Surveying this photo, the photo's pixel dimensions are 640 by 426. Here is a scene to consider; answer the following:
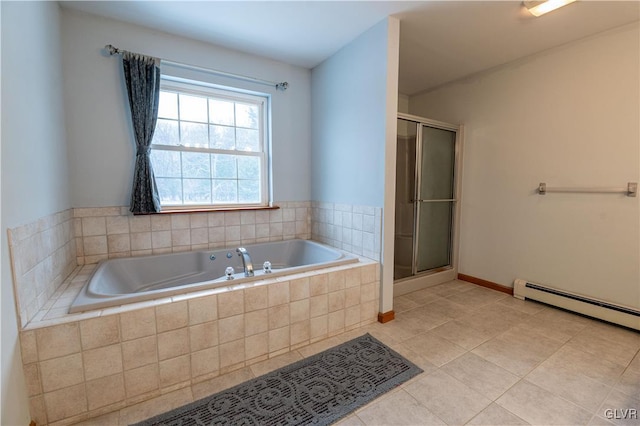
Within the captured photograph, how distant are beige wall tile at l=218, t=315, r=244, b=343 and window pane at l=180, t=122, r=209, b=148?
1.63 m

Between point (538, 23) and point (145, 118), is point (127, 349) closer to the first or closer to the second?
point (145, 118)

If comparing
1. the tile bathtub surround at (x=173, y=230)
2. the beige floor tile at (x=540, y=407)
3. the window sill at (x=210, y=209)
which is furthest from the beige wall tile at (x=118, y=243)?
the beige floor tile at (x=540, y=407)

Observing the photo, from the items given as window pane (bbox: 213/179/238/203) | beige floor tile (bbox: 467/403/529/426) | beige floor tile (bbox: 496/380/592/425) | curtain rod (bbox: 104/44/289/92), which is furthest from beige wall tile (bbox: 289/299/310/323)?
curtain rod (bbox: 104/44/289/92)

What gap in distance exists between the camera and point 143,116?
2092mm

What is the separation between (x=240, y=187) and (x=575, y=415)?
275cm

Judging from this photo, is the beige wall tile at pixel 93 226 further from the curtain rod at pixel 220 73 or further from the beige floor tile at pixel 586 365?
the beige floor tile at pixel 586 365

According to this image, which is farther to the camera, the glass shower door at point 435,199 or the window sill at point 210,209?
the glass shower door at point 435,199

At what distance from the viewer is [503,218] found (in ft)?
9.20

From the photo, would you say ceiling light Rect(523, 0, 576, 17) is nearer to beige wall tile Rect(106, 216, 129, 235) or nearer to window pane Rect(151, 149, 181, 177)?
window pane Rect(151, 149, 181, 177)

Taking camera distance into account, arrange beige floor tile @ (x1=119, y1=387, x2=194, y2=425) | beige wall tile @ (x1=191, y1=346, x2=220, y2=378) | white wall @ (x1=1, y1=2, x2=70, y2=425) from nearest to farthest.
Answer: white wall @ (x1=1, y1=2, x2=70, y2=425) → beige floor tile @ (x1=119, y1=387, x2=194, y2=425) → beige wall tile @ (x1=191, y1=346, x2=220, y2=378)

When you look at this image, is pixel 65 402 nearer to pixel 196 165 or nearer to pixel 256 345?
pixel 256 345

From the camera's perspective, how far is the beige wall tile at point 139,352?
4.35ft

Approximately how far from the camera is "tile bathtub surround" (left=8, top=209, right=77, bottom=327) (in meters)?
1.16

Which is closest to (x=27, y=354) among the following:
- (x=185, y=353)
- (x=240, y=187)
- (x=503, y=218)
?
(x=185, y=353)
